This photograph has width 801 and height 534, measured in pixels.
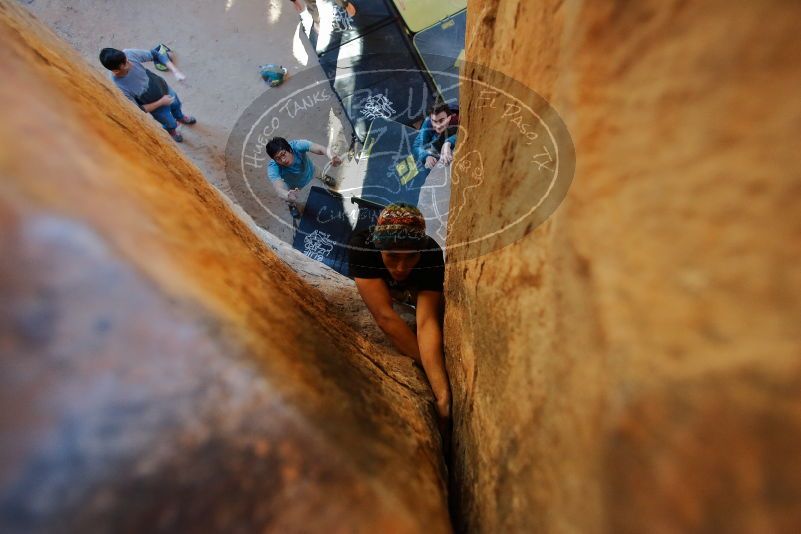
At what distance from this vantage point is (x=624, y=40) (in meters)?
0.53

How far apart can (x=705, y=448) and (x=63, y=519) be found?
662 mm

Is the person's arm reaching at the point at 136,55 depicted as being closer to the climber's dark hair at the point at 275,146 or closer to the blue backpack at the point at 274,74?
the blue backpack at the point at 274,74

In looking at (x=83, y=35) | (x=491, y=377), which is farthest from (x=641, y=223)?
(x=83, y=35)

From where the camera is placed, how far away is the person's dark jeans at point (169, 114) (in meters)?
3.58

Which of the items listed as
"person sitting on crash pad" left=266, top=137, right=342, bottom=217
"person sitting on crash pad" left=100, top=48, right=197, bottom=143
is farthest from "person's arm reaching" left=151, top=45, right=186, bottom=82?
"person sitting on crash pad" left=266, top=137, right=342, bottom=217

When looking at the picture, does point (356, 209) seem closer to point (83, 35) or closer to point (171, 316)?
point (171, 316)

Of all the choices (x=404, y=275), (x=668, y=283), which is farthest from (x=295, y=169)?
(x=668, y=283)

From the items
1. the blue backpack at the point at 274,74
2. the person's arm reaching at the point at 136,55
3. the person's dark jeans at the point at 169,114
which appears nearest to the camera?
the person's arm reaching at the point at 136,55

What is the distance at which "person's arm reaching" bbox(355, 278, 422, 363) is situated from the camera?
1599 millimetres

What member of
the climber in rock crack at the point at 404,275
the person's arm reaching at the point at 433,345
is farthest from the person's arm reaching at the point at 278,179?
the person's arm reaching at the point at 433,345

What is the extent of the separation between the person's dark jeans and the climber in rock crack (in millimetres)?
2913

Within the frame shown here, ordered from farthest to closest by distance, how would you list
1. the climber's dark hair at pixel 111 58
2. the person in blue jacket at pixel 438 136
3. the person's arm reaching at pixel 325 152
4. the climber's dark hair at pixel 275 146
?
the person's arm reaching at pixel 325 152, the climber's dark hair at pixel 111 58, the climber's dark hair at pixel 275 146, the person in blue jacket at pixel 438 136

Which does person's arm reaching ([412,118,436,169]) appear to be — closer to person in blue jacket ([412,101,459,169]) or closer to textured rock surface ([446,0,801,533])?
person in blue jacket ([412,101,459,169])

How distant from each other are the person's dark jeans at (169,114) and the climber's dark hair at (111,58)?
0.55m
